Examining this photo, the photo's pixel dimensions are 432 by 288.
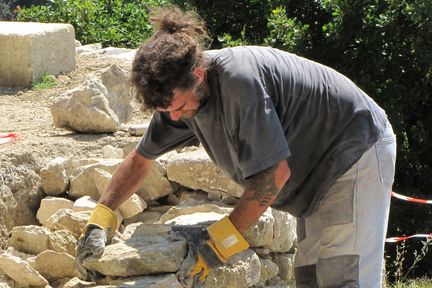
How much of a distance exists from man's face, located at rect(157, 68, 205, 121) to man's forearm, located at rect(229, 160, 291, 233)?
1.25 feet

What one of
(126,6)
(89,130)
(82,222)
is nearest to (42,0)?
(126,6)

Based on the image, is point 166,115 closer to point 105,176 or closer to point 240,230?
point 240,230

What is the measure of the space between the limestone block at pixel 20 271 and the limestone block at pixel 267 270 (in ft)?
3.85

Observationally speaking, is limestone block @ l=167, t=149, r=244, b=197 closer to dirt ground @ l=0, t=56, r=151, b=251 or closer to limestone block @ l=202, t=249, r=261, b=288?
limestone block @ l=202, t=249, r=261, b=288

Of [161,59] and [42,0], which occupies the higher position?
[161,59]

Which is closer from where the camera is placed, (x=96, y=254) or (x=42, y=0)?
(x=96, y=254)

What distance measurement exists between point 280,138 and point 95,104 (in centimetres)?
287

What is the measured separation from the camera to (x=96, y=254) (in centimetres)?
443

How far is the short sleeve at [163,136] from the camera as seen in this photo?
14.2 feet

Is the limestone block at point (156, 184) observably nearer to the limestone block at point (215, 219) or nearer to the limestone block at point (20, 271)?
the limestone block at point (215, 219)

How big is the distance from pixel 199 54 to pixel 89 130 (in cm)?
295

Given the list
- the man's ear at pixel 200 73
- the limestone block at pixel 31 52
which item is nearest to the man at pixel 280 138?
the man's ear at pixel 200 73

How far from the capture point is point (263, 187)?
386cm

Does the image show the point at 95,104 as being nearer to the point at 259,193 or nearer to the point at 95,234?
the point at 95,234
